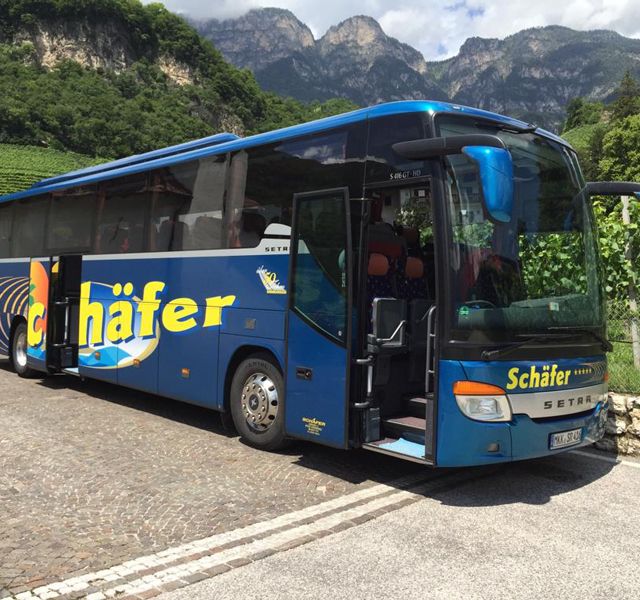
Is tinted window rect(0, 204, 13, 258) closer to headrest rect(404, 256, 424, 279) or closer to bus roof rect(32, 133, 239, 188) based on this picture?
bus roof rect(32, 133, 239, 188)

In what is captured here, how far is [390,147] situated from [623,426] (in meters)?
3.87

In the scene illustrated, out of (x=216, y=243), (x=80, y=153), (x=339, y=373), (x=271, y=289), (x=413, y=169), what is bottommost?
(x=339, y=373)

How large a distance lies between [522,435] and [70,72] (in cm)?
14422

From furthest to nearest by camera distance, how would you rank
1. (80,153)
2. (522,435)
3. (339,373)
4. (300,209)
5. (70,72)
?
(70,72)
(80,153)
(300,209)
(339,373)
(522,435)

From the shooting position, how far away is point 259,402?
662cm

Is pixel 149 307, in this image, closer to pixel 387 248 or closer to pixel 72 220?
pixel 72 220

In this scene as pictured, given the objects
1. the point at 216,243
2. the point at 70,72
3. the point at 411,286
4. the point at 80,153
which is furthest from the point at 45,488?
the point at 70,72

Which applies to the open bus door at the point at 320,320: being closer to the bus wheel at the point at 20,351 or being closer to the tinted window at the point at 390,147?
the tinted window at the point at 390,147

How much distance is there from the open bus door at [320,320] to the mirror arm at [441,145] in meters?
0.81

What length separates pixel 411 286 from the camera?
6.50m

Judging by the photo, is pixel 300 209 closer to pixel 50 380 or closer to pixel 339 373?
pixel 339 373

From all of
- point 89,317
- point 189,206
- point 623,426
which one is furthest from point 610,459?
point 89,317

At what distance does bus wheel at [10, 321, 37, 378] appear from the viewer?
11430mm

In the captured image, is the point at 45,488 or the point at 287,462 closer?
the point at 45,488
